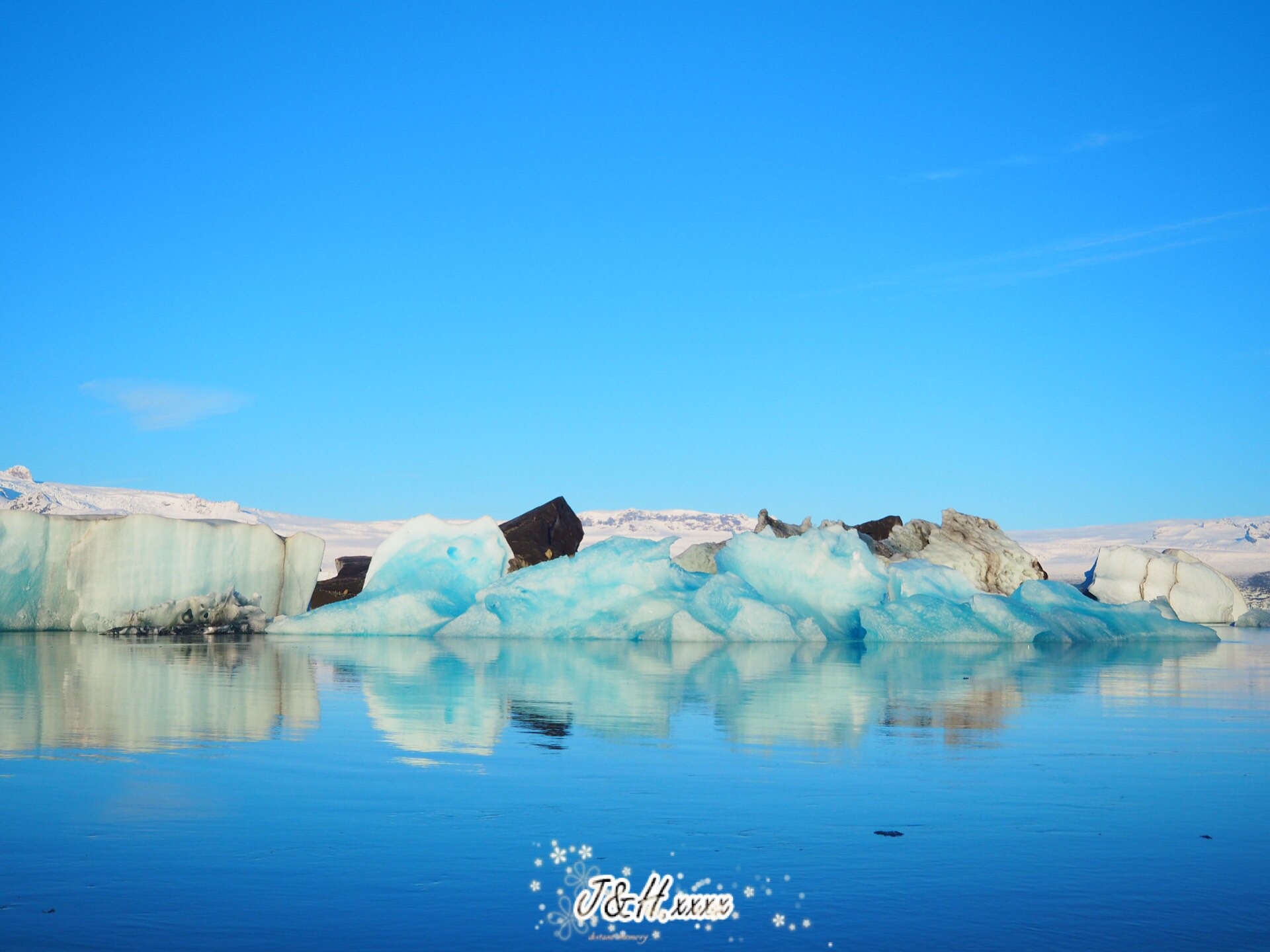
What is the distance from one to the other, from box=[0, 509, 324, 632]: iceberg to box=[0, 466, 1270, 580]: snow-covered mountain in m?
25.0

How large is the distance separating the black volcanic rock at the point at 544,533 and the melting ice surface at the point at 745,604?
8.37 m

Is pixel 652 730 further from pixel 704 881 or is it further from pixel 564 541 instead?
pixel 564 541

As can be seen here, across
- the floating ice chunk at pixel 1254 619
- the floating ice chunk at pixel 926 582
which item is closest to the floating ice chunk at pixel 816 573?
the floating ice chunk at pixel 926 582

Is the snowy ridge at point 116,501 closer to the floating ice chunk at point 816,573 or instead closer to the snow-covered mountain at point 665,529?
the snow-covered mountain at point 665,529

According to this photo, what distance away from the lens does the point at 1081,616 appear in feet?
63.5

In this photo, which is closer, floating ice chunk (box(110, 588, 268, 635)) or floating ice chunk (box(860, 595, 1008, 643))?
floating ice chunk (box(860, 595, 1008, 643))

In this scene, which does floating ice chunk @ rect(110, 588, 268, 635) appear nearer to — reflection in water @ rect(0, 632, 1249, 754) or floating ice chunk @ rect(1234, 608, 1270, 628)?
reflection in water @ rect(0, 632, 1249, 754)

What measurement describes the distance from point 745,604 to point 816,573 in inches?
68.0

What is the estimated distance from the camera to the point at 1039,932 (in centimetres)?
272

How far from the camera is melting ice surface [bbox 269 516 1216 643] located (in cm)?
1788

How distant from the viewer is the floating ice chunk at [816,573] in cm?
1855

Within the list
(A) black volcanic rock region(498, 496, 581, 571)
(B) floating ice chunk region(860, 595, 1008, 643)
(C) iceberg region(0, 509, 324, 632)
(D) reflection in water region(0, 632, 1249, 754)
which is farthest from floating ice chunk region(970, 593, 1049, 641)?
(A) black volcanic rock region(498, 496, 581, 571)

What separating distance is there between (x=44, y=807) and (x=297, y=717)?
9.27 ft

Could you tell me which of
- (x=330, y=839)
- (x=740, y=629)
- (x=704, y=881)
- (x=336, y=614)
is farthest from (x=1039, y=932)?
(x=336, y=614)
